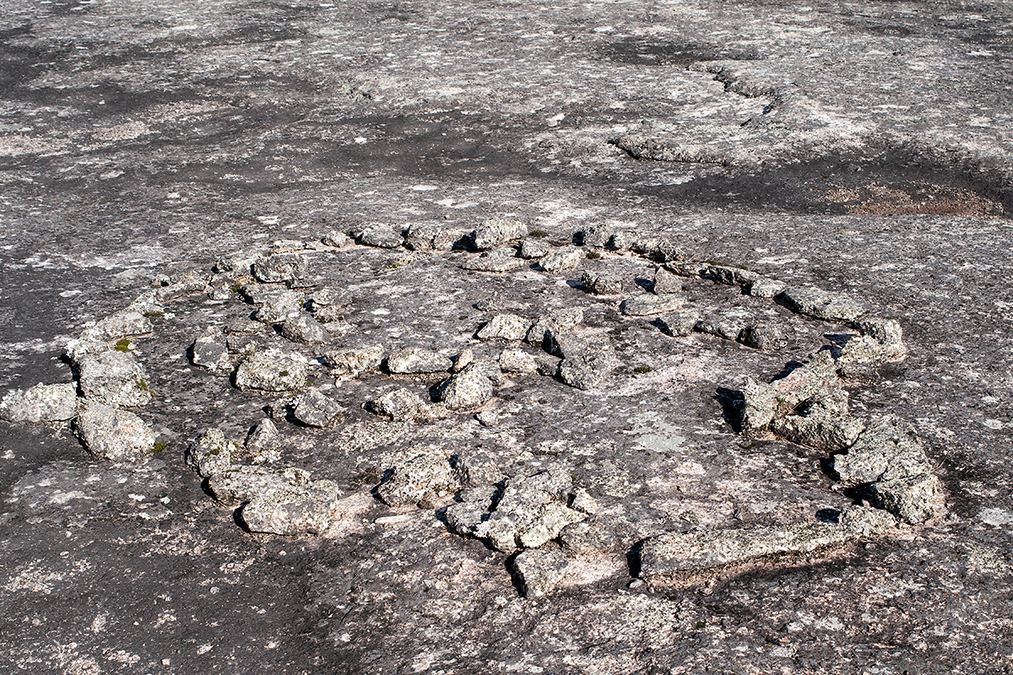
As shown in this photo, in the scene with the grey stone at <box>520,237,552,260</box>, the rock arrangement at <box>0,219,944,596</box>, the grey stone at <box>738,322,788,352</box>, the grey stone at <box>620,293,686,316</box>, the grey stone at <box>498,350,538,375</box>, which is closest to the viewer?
the rock arrangement at <box>0,219,944,596</box>

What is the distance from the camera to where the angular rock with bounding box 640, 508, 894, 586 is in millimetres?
2199

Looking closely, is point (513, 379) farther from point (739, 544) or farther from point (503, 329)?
point (739, 544)

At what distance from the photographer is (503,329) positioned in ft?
10.7

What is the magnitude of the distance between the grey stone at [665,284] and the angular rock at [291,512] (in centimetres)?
166

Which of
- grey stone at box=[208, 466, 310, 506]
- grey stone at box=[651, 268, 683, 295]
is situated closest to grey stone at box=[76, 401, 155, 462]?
grey stone at box=[208, 466, 310, 506]

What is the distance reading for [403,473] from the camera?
8.27 ft

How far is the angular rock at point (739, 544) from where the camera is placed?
2199mm

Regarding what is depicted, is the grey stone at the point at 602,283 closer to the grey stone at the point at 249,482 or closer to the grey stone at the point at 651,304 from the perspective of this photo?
the grey stone at the point at 651,304

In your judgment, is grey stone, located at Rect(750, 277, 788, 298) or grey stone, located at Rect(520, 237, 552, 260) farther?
grey stone, located at Rect(520, 237, 552, 260)

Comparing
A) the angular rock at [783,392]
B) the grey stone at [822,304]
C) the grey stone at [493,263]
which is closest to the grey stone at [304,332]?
the grey stone at [493,263]

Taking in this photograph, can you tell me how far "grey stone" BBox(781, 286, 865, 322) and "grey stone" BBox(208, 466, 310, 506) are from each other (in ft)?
6.41

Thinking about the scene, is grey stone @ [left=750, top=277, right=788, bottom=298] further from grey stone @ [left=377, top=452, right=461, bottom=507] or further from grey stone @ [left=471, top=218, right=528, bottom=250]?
grey stone @ [left=377, top=452, right=461, bottom=507]

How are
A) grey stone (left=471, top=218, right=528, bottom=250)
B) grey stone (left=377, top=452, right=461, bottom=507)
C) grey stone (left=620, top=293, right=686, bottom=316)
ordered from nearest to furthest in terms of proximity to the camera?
1. grey stone (left=377, top=452, right=461, bottom=507)
2. grey stone (left=620, top=293, right=686, bottom=316)
3. grey stone (left=471, top=218, right=528, bottom=250)

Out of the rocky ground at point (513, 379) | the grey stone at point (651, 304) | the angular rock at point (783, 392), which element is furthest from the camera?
the grey stone at point (651, 304)
